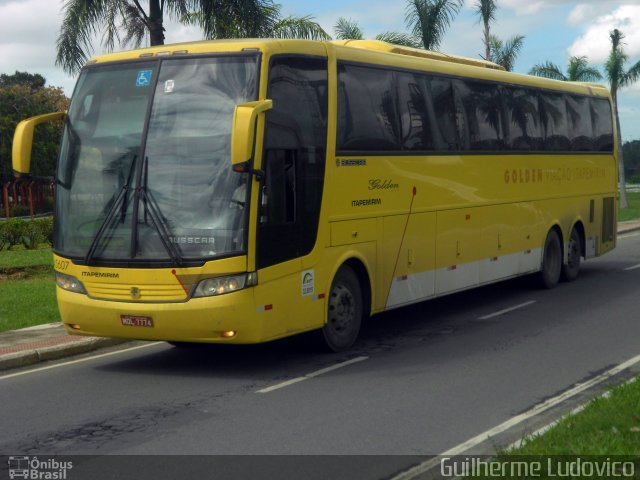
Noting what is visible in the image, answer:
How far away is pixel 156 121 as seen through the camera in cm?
1068

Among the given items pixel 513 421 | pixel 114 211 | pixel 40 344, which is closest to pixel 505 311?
pixel 40 344

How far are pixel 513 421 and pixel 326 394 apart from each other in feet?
6.26

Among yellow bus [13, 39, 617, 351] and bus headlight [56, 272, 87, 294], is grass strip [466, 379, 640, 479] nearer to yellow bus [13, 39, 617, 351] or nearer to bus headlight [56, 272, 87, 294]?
yellow bus [13, 39, 617, 351]

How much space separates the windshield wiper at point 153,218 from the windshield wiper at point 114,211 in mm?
127

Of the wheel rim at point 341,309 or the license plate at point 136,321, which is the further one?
the wheel rim at point 341,309

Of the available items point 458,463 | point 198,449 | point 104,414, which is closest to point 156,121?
point 104,414

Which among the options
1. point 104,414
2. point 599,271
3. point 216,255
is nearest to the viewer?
point 104,414

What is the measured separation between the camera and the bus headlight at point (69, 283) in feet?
35.9

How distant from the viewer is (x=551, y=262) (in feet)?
59.6

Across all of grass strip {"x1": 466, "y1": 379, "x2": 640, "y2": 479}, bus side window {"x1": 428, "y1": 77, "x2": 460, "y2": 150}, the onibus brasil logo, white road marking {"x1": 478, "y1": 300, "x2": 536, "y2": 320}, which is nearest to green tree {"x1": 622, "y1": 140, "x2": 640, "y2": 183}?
white road marking {"x1": 478, "y1": 300, "x2": 536, "y2": 320}

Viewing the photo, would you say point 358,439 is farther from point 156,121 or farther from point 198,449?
point 156,121

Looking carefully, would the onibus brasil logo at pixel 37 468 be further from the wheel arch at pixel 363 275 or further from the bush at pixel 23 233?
the bush at pixel 23 233

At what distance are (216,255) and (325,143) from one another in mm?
2068

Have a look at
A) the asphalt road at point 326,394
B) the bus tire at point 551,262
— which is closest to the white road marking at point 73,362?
the asphalt road at point 326,394
